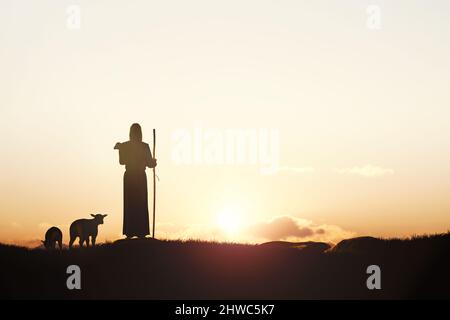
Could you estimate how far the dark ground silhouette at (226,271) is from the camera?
69.4 feet

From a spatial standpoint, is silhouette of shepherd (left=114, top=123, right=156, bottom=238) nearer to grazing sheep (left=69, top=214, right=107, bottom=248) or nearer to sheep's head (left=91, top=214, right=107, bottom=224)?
sheep's head (left=91, top=214, right=107, bottom=224)

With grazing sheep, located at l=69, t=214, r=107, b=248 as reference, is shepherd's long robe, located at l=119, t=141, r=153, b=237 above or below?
above

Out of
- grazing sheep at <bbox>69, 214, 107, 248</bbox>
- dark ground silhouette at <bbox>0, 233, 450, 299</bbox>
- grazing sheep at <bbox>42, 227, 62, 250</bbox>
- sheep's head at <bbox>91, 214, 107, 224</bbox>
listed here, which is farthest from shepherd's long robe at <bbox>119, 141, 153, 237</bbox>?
grazing sheep at <bbox>42, 227, 62, 250</bbox>

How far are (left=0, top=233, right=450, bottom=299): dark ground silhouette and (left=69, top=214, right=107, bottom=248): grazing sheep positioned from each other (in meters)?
0.76

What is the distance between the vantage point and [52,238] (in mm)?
26438

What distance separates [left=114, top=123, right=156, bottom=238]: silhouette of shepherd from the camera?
25578 mm

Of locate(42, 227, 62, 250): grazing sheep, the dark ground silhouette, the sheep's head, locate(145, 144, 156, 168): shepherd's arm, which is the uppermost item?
locate(145, 144, 156, 168): shepherd's arm

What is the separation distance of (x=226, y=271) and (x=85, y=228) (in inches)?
236

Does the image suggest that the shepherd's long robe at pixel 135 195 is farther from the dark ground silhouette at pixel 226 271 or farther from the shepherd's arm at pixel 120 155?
the dark ground silhouette at pixel 226 271

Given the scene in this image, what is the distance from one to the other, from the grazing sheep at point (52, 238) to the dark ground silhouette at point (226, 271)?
2.71 ft

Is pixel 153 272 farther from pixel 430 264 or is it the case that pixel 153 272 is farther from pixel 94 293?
pixel 430 264

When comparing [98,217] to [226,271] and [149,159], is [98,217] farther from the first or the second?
[226,271]

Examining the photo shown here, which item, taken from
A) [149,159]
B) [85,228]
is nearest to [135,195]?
[149,159]
